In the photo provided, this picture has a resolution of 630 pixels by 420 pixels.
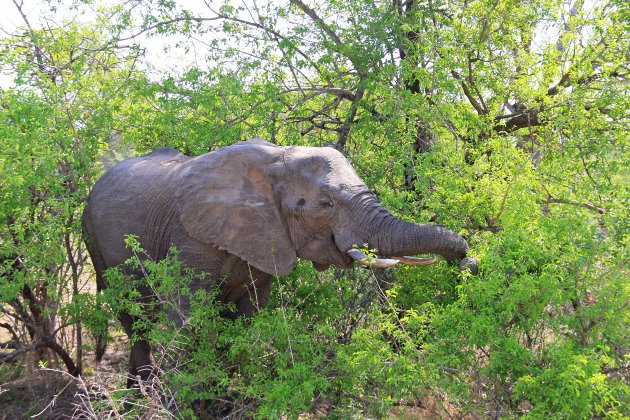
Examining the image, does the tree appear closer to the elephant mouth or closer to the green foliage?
the green foliage

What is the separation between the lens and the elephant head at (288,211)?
5105mm

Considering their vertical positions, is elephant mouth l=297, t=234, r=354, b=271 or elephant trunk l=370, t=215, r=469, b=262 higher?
elephant trunk l=370, t=215, r=469, b=262

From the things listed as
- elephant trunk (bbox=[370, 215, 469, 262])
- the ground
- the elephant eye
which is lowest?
the ground

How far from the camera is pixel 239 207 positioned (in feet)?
18.5

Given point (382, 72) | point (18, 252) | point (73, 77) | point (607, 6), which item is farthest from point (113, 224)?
point (607, 6)

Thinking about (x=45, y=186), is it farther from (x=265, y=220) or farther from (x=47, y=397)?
(x=265, y=220)

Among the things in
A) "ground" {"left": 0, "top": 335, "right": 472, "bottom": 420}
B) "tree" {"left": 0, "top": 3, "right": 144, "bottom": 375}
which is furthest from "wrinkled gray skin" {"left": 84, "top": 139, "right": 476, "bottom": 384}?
"ground" {"left": 0, "top": 335, "right": 472, "bottom": 420}

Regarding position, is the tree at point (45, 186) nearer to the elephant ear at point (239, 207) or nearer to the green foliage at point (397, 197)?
the green foliage at point (397, 197)

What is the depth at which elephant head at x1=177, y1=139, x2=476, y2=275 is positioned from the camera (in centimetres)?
511

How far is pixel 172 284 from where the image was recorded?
4.93 meters

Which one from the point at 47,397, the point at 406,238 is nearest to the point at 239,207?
the point at 406,238

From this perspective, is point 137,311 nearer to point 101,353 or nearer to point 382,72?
point 101,353

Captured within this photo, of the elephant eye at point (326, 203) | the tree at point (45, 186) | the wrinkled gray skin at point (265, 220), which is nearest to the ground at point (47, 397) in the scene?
the tree at point (45, 186)

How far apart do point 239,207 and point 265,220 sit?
0.83 ft
